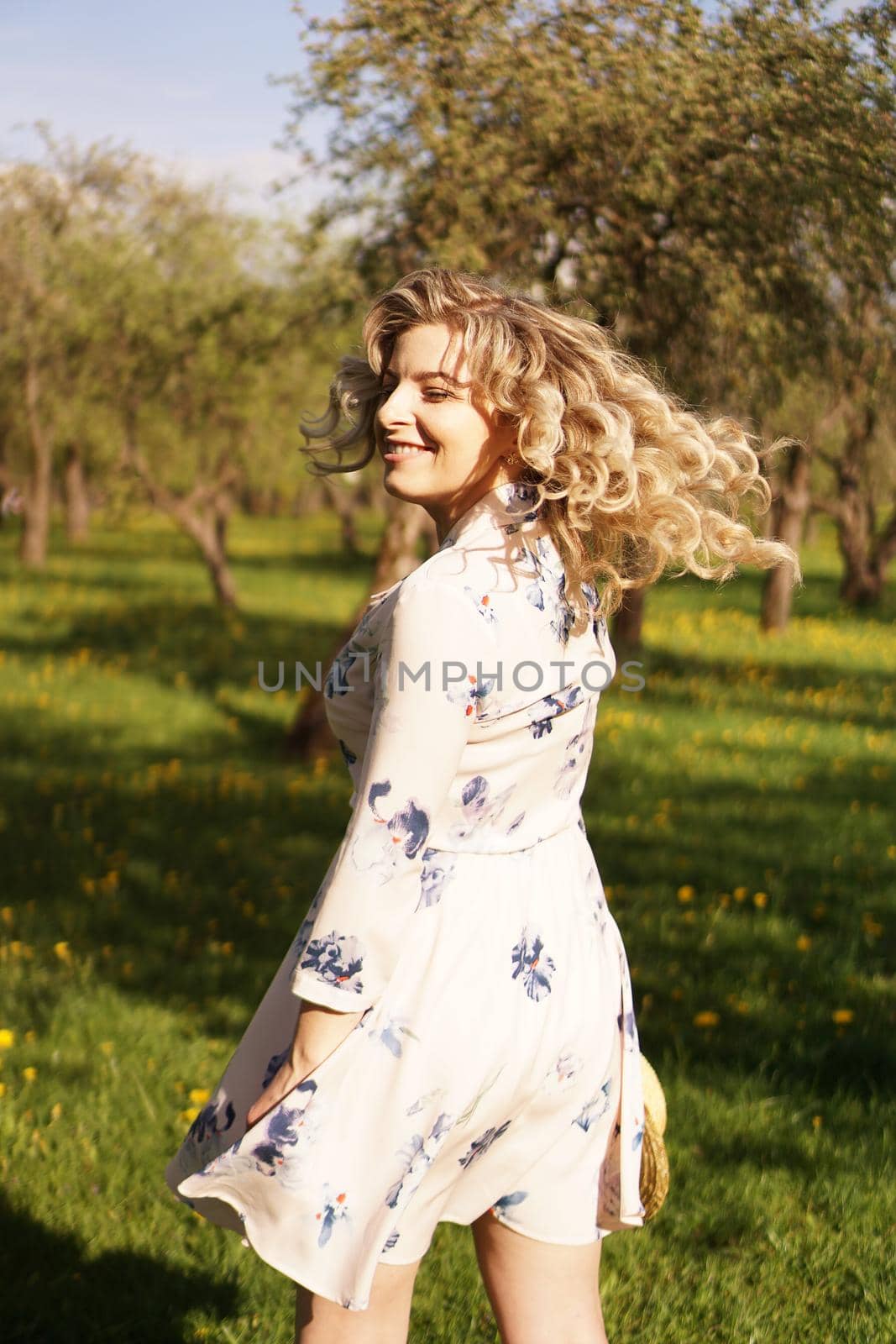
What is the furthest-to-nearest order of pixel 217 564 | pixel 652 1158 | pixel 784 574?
pixel 217 564, pixel 784 574, pixel 652 1158

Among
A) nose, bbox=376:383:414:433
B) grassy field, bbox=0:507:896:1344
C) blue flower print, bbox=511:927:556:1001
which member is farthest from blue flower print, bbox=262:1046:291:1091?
grassy field, bbox=0:507:896:1344

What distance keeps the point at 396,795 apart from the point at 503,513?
1.71ft

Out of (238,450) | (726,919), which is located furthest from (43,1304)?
(238,450)

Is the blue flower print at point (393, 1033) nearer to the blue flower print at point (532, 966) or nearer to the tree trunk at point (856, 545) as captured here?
the blue flower print at point (532, 966)

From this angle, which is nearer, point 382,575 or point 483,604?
point 483,604

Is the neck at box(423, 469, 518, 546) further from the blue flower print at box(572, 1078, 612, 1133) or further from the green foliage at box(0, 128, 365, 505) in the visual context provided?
the green foliage at box(0, 128, 365, 505)

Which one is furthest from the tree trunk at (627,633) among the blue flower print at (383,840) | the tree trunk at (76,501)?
the tree trunk at (76,501)

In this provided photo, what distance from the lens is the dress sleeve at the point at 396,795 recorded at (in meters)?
1.88

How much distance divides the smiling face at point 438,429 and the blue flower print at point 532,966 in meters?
0.75

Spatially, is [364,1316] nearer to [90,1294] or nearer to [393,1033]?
[393,1033]

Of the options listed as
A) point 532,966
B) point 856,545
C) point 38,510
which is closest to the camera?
point 532,966

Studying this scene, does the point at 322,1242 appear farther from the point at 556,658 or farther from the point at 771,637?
the point at 771,637

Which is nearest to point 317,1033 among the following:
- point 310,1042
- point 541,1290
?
point 310,1042

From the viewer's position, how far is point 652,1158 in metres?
2.40
